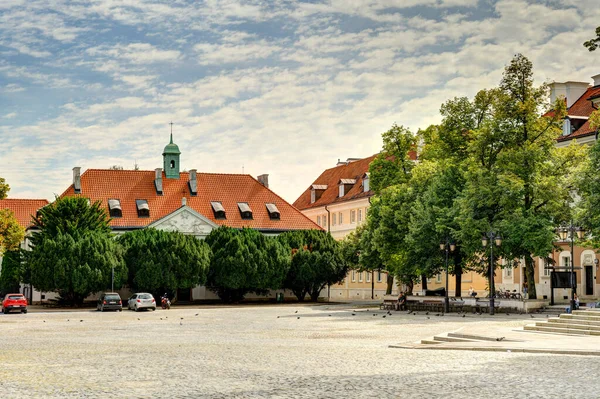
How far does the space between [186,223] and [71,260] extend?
15627 mm

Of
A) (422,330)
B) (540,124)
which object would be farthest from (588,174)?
(422,330)

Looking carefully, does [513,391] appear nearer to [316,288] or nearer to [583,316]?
[583,316]

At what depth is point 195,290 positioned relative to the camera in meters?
76.1

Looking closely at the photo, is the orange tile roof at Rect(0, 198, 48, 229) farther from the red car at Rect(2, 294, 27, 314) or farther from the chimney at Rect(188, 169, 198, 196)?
the red car at Rect(2, 294, 27, 314)

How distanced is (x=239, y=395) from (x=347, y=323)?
26235 mm

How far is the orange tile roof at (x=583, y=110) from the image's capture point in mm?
62125

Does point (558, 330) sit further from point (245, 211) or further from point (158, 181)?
point (158, 181)

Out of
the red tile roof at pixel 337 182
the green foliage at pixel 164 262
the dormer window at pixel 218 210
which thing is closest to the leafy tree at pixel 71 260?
the green foliage at pixel 164 262

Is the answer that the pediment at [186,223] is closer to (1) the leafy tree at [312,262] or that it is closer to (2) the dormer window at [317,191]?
(1) the leafy tree at [312,262]

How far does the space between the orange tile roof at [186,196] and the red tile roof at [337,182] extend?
451 inches

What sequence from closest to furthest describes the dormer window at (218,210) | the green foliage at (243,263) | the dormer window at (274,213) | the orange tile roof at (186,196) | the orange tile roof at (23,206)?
the green foliage at (243,263)
the orange tile roof at (186,196)
the dormer window at (218,210)
the dormer window at (274,213)
the orange tile roof at (23,206)

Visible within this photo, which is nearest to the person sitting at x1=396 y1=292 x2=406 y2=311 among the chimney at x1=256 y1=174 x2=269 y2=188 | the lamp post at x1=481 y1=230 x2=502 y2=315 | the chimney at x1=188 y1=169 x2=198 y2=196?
the lamp post at x1=481 y1=230 x2=502 y2=315

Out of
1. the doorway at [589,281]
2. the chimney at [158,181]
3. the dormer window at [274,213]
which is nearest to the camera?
the doorway at [589,281]

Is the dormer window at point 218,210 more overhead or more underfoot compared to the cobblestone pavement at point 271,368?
more overhead
